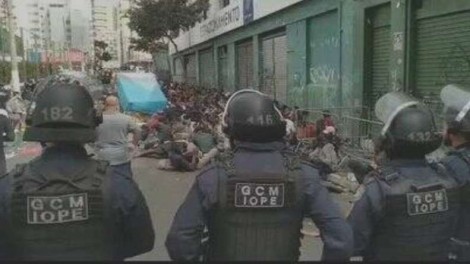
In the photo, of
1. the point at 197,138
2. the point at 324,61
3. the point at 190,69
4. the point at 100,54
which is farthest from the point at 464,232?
the point at 100,54

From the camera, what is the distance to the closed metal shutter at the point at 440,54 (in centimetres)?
1015

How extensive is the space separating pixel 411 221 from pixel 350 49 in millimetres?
11157

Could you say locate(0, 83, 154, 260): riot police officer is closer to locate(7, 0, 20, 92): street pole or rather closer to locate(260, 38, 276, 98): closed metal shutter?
locate(260, 38, 276, 98): closed metal shutter

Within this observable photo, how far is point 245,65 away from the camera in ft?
78.4

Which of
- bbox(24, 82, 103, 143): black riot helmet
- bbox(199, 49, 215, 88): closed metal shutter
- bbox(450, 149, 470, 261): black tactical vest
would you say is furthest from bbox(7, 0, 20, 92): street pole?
bbox(450, 149, 470, 261): black tactical vest

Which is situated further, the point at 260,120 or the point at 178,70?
the point at 178,70

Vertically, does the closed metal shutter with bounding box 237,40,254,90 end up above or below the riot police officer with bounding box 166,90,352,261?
above

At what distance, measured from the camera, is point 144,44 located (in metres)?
38.6

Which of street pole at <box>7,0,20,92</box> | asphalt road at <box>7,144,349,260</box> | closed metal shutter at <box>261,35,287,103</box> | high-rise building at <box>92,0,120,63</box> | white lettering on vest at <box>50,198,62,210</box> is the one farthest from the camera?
high-rise building at <box>92,0,120,63</box>

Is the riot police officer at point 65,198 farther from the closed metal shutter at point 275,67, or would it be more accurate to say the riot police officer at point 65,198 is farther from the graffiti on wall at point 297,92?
the closed metal shutter at point 275,67

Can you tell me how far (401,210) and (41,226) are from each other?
147 centimetres

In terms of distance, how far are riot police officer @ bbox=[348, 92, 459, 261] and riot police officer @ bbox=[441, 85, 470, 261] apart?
16 cm

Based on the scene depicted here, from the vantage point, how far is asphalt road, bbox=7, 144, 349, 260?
609 centimetres

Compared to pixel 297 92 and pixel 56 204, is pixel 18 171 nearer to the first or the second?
pixel 56 204
